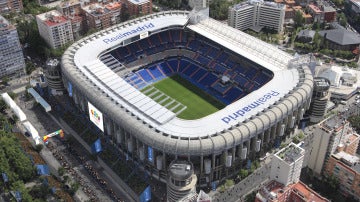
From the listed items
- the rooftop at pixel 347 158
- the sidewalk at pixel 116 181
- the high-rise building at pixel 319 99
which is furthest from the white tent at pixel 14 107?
the rooftop at pixel 347 158

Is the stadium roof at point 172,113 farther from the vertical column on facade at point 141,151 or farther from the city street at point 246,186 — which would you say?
the city street at point 246,186

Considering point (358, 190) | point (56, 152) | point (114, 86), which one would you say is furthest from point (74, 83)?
point (358, 190)

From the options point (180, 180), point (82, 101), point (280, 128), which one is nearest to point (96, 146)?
point (82, 101)

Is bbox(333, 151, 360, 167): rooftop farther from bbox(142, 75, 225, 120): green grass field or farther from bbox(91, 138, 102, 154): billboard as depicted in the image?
bbox(91, 138, 102, 154): billboard

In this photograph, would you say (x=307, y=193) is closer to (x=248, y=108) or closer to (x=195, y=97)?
(x=248, y=108)

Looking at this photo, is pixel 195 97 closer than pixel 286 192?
No

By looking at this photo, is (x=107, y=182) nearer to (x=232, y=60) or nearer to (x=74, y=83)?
(x=74, y=83)
